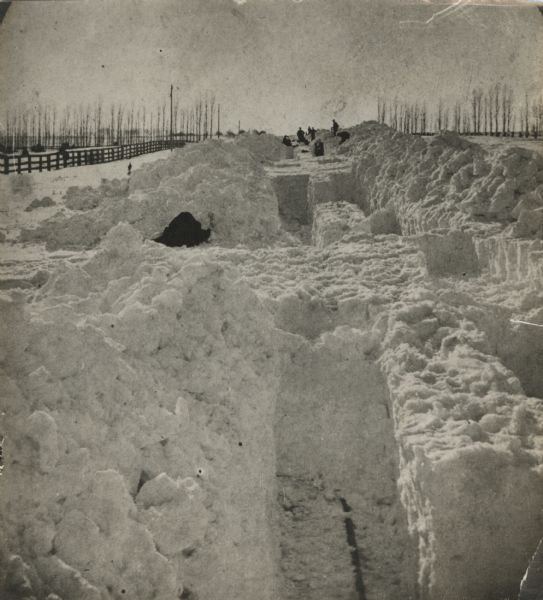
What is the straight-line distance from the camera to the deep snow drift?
2.65 metres

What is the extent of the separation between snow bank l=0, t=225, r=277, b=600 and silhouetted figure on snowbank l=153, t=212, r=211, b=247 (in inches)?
14.2

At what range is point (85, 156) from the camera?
4.09 meters

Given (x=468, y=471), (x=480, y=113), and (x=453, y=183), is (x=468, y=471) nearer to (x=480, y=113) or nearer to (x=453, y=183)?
(x=480, y=113)

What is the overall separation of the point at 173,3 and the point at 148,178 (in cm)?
119

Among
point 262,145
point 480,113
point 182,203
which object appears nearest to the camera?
point 480,113

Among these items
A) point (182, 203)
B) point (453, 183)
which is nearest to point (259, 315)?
point (182, 203)

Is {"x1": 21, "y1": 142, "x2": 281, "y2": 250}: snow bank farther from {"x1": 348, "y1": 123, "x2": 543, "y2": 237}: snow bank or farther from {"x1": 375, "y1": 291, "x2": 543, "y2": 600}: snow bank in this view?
{"x1": 375, "y1": 291, "x2": 543, "y2": 600}: snow bank

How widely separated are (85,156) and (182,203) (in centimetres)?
75

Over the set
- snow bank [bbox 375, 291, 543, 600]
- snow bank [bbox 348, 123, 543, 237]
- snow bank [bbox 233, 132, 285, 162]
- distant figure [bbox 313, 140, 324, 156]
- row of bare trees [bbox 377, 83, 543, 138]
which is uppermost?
distant figure [bbox 313, 140, 324, 156]

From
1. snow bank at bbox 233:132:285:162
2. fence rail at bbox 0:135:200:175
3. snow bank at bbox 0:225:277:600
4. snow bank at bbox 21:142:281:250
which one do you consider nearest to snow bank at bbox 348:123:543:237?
snow bank at bbox 233:132:285:162

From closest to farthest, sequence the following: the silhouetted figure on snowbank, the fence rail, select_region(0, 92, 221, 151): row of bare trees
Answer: select_region(0, 92, 221, 151): row of bare trees < the fence rail < the silhouetted figure on snowbank

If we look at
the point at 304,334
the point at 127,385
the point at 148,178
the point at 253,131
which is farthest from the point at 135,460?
the point at 253,131

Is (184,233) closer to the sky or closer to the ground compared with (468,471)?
closer to the sky

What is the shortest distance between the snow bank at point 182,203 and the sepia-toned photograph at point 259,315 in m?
0.02
